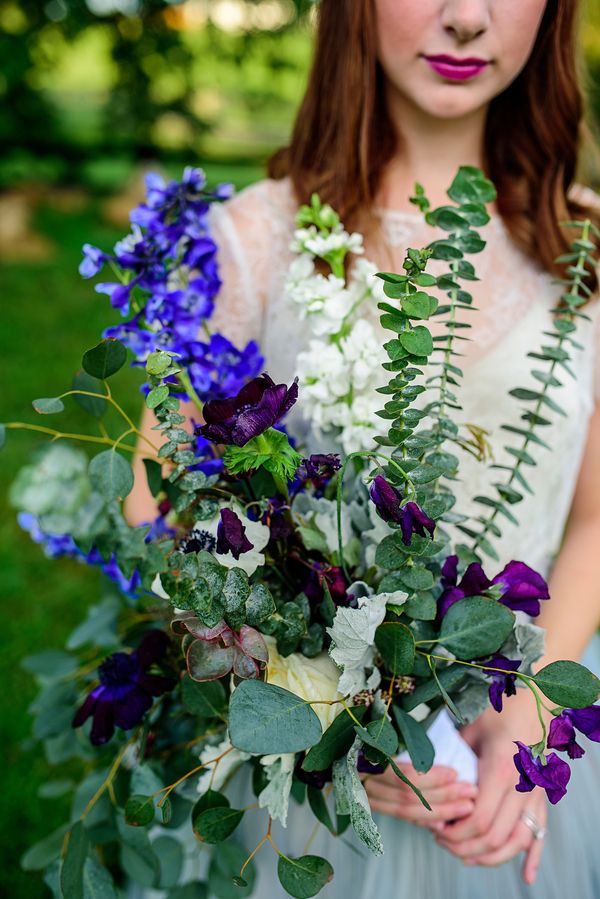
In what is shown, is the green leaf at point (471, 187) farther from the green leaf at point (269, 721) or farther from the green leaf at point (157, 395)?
the green leaf at point (269, 721)

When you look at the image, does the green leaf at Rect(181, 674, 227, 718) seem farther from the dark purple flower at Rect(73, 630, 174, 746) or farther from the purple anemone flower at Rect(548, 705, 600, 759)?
the purple anemone flower at Rect(548, 705, 600, 759)

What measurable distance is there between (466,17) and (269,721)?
35.2 inches

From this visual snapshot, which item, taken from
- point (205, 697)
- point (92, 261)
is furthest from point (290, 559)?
point (92, 261)

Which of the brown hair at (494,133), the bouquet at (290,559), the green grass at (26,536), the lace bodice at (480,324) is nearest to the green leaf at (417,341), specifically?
the bouquet at (290,559)

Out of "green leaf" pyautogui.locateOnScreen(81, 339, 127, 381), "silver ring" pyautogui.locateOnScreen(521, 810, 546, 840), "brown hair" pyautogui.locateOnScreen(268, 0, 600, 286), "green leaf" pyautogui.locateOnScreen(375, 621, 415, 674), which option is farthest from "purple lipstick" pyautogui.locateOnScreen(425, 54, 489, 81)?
"silver ring" pyautogui.locateOnScreen(521, 810, 546, 840)

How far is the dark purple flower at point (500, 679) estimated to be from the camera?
752 millimetres

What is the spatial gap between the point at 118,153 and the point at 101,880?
820cm

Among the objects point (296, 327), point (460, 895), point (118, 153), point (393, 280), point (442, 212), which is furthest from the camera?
point (118, 153)

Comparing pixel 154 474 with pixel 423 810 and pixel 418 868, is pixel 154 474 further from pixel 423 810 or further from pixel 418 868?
pixel 418 868

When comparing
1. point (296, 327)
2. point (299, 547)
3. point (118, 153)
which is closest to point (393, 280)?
point (299, 547)

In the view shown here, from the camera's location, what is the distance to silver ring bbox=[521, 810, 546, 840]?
112cm

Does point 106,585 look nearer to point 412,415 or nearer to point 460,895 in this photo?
point 460,895

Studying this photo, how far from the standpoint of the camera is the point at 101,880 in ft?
2.93

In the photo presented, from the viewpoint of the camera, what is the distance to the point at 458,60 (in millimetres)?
1103
